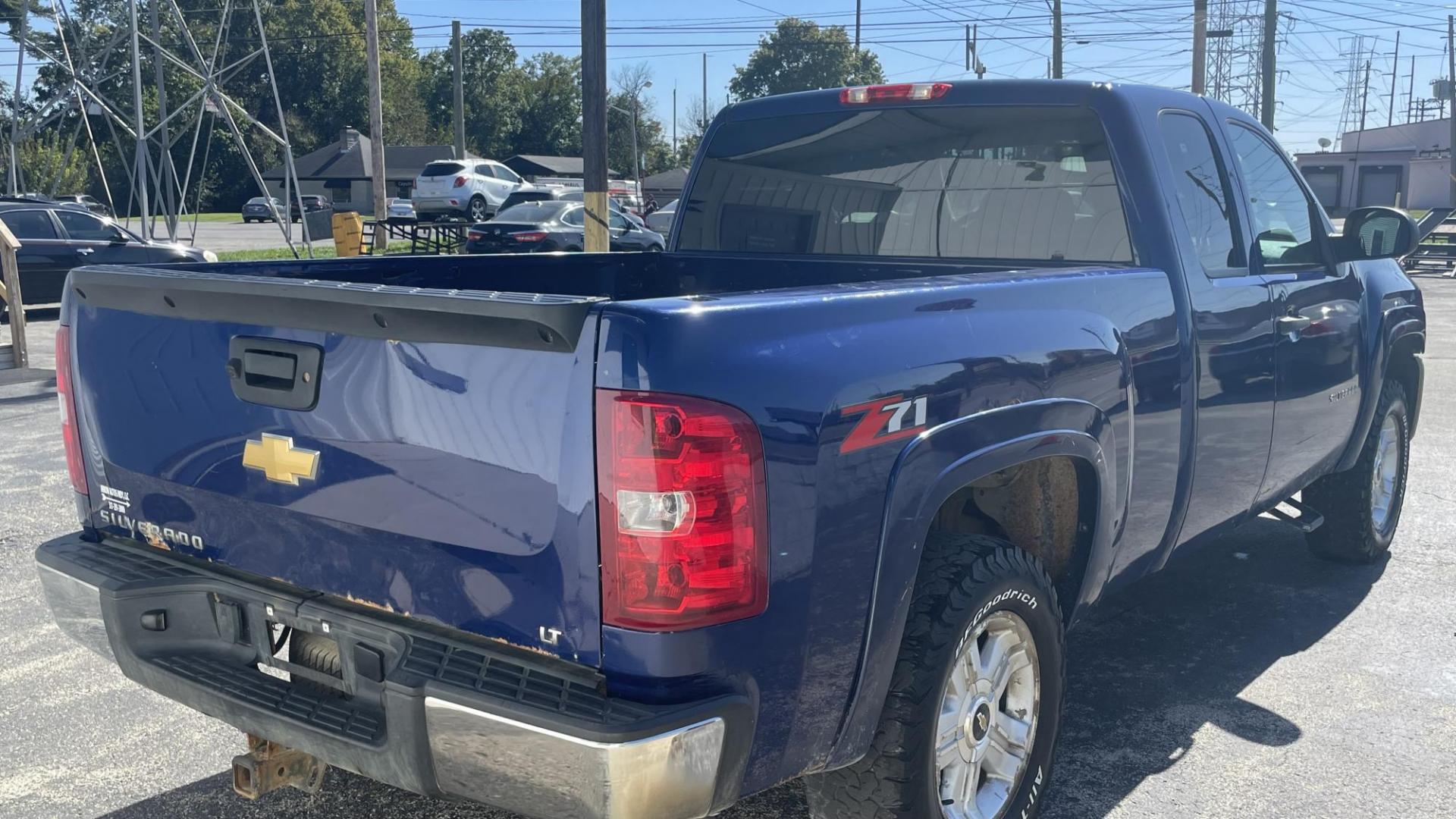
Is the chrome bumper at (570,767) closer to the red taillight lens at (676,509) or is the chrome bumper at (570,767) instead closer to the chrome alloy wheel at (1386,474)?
the red taillight lens at (676,509)

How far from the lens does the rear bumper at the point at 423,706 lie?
2.23m

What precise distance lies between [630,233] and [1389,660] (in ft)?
72.5

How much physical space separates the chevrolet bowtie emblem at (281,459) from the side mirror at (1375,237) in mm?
3969

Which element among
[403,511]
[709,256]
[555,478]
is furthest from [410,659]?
[709,256]

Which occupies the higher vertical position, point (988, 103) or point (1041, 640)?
point (988, 103)

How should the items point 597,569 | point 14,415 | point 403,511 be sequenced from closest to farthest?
point 597,569, point 403,511, point 14,415

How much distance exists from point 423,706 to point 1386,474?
5.18 meters

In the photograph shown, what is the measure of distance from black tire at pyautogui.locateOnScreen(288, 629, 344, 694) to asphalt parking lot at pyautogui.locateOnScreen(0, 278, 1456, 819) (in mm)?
902

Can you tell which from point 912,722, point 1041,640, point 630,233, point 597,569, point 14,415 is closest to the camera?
point 597,569

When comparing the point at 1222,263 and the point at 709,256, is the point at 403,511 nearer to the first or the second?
the point at 709,256

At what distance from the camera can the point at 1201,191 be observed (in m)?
4.25

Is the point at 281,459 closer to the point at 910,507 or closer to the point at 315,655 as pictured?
the point at 315,655


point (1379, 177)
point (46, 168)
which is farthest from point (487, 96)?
point (1379, 177)

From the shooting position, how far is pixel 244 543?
9.34 feet
